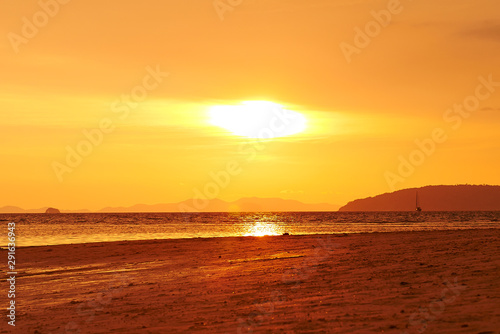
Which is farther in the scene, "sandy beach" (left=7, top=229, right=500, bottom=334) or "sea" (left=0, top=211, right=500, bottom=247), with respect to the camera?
"sea" (left=0, top=211, right=500, bottom=247)

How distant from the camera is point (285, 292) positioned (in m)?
16.1

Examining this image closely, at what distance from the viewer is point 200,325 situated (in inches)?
513

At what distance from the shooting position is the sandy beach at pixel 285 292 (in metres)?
12.1

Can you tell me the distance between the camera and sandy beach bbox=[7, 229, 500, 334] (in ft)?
39.7

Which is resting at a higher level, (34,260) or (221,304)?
(34,260)

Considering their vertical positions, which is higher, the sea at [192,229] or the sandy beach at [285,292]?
the sea at [192,229]

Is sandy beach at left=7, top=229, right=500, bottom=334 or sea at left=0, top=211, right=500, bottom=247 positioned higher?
sea at left=0, top=211, right=500, bottom=247

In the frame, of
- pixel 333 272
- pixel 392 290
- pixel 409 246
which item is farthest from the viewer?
pixel 409 246

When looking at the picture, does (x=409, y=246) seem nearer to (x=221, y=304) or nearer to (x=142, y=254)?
(x=221, y=304)

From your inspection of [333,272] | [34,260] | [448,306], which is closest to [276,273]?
[333,272]

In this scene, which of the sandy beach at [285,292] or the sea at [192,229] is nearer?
the sandy beach at [285,292]

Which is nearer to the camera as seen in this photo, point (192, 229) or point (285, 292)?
point (285, 292)

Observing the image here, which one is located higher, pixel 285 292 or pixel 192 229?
pixel 192 229

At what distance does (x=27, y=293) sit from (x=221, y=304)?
9.27 meters
